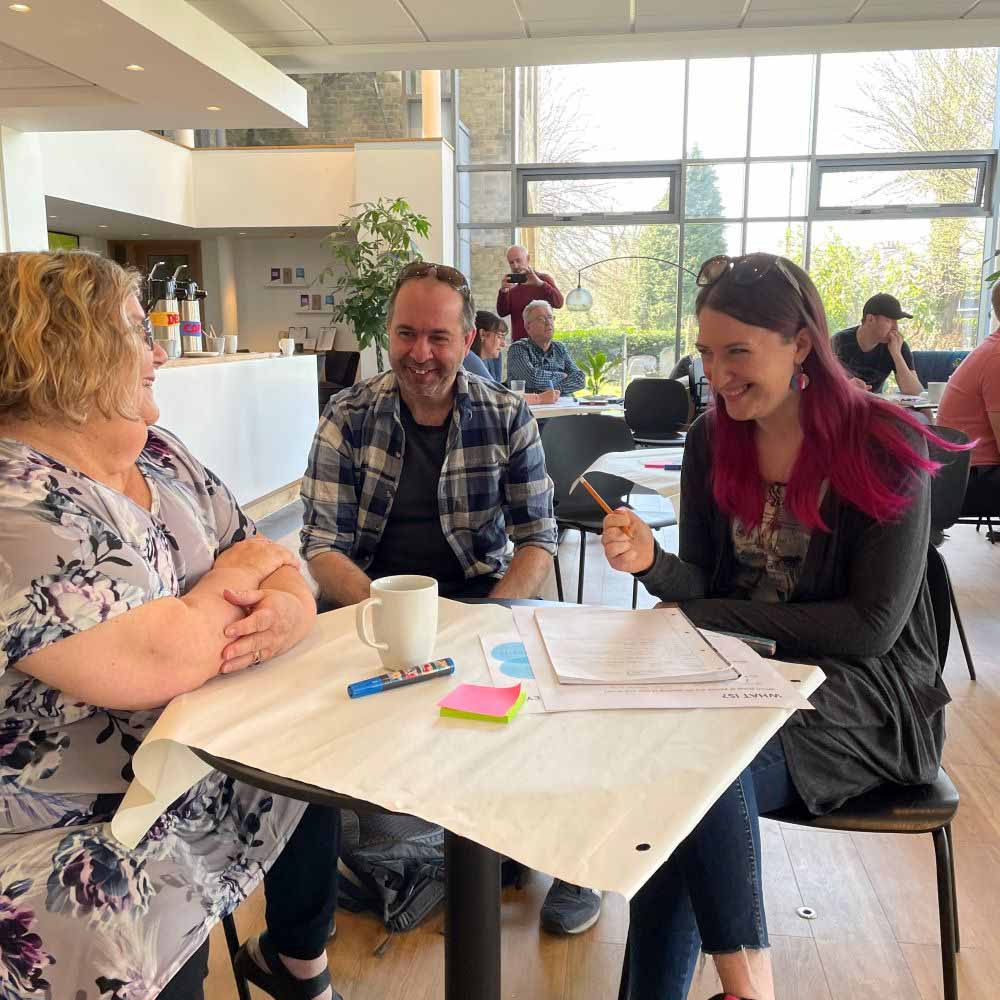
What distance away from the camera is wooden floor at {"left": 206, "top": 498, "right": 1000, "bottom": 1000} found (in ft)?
5.18

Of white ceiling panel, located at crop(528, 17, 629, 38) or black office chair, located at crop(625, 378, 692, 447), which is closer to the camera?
black office chair, located at crop(625, 378, 692, 447)

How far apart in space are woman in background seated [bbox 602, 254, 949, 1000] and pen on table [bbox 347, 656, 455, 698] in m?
0.39

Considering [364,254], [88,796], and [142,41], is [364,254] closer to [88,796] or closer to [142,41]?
[142,41]

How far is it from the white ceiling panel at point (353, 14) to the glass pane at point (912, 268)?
5682 mm

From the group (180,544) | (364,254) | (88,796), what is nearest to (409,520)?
(180,544)

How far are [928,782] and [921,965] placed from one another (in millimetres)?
567

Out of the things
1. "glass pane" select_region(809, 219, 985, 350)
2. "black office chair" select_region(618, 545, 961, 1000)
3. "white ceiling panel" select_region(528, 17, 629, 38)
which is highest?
"white ceiling panel" select_region(528, 17, 629, 38)

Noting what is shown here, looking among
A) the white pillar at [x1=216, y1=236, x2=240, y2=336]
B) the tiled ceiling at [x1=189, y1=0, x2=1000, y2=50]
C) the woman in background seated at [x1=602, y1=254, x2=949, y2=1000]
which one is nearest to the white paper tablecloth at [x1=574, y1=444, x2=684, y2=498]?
the woman in background seated at [x1=602, y1=254, x2=949, y2=1000]

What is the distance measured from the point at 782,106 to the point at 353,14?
5.78m

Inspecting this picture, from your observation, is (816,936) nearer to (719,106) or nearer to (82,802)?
(82,802)

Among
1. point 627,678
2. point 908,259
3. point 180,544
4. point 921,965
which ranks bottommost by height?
point 921,965

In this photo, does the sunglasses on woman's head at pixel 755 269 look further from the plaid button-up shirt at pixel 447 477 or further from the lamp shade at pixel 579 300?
the lamp shade at pixel 579 300

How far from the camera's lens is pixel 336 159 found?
943cm

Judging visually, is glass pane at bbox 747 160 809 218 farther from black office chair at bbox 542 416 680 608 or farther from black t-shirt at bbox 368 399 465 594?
black t-shirt at bbox 368 399 465 594
